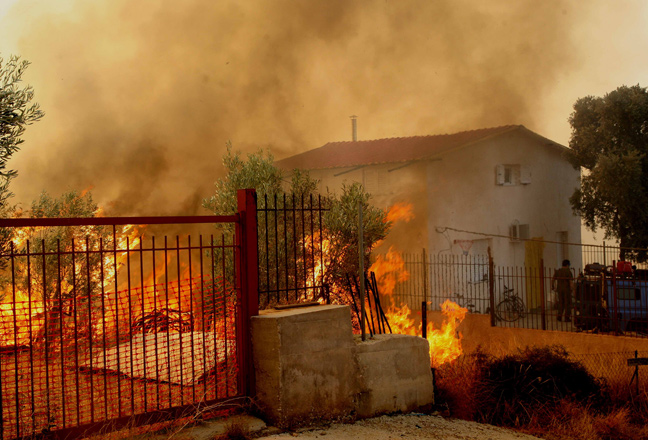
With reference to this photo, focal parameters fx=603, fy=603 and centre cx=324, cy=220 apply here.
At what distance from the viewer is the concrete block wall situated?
19.8 feet

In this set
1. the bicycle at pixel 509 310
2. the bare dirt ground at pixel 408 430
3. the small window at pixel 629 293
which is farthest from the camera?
the bicycle at pixel 509 310

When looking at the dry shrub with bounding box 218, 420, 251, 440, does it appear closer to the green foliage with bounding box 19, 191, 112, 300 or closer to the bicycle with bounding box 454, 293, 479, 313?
the green foliage with bounding box 19, 191, 112, 300

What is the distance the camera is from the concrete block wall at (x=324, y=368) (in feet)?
19.8

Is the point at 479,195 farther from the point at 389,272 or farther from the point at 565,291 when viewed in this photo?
the point at 565,291

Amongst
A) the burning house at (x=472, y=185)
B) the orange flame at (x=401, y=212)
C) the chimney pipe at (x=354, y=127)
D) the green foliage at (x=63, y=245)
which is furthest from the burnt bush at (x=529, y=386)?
the chimney pipe at (x=354, y=127)

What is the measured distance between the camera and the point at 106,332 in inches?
348

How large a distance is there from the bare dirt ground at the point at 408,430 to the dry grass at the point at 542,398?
25.0 inches

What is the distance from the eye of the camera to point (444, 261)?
17.8 m

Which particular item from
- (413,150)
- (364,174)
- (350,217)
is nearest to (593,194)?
(413,150)

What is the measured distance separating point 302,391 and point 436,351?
6.66 meters

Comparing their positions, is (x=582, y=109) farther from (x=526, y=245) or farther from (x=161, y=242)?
(x=161, y=242)

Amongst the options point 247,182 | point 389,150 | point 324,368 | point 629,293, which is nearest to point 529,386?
point 324,368

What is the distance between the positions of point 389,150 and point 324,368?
48.9 ft

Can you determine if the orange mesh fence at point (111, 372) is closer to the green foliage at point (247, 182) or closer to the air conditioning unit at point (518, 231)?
the green foliage at point (247, 182)
